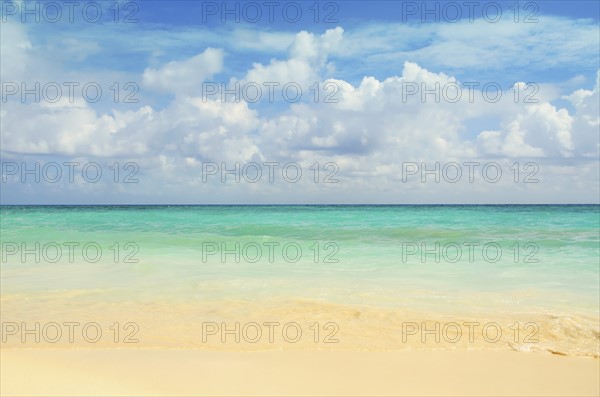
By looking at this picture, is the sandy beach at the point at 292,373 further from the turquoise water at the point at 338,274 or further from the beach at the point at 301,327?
the turquoise water at the point at 338,274

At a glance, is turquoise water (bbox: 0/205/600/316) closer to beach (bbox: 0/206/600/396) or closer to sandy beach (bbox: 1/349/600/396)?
beach (bbox: 0/206/600/396)

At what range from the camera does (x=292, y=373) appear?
14.8ft

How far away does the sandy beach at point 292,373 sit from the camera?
3.99 m

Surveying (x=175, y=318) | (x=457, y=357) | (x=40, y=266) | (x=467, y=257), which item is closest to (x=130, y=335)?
(x=175, y=318)

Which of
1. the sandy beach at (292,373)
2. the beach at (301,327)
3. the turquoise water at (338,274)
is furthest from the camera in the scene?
the turquoise water at (338,274)

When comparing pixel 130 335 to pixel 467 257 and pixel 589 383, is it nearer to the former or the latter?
pixel 589 383

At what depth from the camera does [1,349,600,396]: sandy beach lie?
3992 mm

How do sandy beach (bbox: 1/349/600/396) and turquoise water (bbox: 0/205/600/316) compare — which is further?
turquoise water (bbox: 0/205/600/316)

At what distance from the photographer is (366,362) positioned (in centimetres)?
491

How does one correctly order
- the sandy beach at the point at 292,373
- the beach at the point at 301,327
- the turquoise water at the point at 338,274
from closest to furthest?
the sandy beach at the point at 292,373 < the beach at the point at 301,327 < the turquoise water at the point at 338,274

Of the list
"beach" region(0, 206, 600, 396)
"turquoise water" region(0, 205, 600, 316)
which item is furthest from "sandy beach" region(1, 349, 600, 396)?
"turquoise water" region(0, 205, 600, 316)

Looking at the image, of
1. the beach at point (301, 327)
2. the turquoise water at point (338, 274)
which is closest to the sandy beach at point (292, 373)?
the beach at point (301, 327)

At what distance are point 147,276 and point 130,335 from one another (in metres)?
4.30

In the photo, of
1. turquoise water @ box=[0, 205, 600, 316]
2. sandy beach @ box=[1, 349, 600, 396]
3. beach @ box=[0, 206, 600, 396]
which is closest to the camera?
sandy beach @ box=[1, 349, 600, 396]
